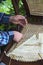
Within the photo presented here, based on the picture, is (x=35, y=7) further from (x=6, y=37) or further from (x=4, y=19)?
(x=6, y=37)

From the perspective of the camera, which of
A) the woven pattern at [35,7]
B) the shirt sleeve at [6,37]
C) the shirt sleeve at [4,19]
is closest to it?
the shirt sleeve at [6,37]

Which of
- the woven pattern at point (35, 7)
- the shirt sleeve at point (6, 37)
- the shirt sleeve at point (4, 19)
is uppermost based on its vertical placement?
the shirt sleeve at point (6, 37)

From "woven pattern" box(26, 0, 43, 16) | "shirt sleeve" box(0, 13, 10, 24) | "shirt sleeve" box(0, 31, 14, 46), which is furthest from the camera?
"woven pattern" box(26, 0, 43, 16)

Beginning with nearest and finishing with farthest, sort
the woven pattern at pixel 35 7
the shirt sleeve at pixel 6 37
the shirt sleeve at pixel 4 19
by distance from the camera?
1. the shirt sleeve at pixel 6 37
2. the shirt sleeve at pixel 4 19
3. the woven pattern at pixel 35 7

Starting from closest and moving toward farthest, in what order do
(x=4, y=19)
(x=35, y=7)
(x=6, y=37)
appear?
(x=6, y=37), (x=4, y=19), (x=35, y=7)

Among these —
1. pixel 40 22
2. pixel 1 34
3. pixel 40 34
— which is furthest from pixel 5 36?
pixel 40 22

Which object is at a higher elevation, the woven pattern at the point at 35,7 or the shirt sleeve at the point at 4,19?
the shirt sleeve at the point at 4,19

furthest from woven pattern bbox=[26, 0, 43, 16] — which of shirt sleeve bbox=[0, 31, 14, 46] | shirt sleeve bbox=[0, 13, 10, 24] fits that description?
shirt sleeve bbox=[0, 31, 14, 46]

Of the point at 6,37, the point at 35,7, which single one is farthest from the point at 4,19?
the point at 35,7

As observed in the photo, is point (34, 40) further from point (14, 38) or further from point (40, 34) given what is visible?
point (14, 38)

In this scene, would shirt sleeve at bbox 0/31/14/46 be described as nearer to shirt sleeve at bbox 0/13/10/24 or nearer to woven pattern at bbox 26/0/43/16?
shirt sleeve at bbox 0/13/10/24

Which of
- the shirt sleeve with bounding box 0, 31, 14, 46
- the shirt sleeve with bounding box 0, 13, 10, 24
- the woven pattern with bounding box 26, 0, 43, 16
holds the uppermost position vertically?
the shirt sleeve with bounding box 0, 31, 14, 46

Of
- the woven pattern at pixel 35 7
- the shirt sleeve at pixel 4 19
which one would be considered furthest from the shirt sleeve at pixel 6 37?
the woven pattern at pixel 35 7

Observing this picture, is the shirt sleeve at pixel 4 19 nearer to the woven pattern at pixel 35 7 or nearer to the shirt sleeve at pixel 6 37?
the shirt sleeve at pixel 6 37
